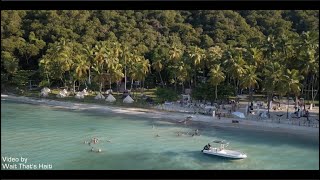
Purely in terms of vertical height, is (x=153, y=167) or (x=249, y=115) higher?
(x=249, y=115)

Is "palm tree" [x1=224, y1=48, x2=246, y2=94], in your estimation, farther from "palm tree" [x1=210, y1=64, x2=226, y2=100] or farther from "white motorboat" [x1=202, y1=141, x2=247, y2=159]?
"white motorboat" [x1=202, y1=141, x2=247, y2=159]

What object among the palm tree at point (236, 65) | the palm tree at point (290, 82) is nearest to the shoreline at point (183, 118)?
the palm tree at point (290, 82)

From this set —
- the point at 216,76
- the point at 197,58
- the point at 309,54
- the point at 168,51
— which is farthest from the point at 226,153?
the point at 168,51

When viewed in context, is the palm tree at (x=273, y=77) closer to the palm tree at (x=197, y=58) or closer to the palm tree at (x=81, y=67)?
the palm tree at (x=197, y=58)

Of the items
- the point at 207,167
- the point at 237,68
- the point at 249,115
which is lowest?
the point at 207,167

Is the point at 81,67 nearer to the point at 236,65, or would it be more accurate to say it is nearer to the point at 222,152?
the point at 236,65
